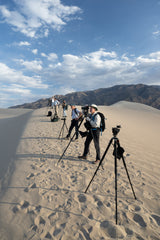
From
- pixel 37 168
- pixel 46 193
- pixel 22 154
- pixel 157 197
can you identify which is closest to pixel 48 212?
pixel 46 193

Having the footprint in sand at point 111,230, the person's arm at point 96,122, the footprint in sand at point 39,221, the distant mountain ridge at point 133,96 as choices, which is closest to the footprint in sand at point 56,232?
the footprint in sand at point 39,221

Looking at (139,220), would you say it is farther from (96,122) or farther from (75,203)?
(96,122)

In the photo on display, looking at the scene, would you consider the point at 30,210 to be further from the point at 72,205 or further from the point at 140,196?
the point at 140,196

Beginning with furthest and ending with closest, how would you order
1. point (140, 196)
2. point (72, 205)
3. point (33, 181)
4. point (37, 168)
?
point (37, 168), point (33, 181), point (140, 196), point (72, 205)

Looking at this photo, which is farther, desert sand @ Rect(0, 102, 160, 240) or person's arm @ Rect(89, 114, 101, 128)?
person's arm @ Rect(89, 114, 101, 128)

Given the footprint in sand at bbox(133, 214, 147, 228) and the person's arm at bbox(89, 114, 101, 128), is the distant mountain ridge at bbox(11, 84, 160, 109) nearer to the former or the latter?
the person's arm at bbox(89, 114, 101, 128)

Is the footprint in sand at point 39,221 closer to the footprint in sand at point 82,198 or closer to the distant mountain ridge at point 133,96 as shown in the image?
the footprint in sand at point 82,198

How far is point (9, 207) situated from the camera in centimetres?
334

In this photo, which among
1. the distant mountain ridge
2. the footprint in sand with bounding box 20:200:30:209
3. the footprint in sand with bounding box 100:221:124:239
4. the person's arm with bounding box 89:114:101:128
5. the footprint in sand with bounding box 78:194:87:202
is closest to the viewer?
the footprint in sand with bounding box 100:221:124:239

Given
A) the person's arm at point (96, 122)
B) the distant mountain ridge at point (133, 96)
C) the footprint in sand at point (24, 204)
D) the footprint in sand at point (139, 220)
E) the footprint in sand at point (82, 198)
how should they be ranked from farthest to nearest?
the distant mountain ridge at point (133, 96) < the person's arm at point (96, 122) < the footprint in sand at point (82, 198) < the footprint in sand at point (24, 204) < the footprint in sand at point (139, 220)

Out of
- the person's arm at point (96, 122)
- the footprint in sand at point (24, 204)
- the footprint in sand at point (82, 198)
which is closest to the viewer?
the footprint in sand at point (24, 204)

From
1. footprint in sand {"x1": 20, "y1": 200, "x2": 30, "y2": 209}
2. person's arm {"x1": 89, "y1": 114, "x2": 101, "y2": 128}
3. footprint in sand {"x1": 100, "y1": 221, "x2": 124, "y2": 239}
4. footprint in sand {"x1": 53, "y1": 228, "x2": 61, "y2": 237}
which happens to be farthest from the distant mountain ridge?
footprint in sand {"x1": 53, "y1": 228, "x2": 61, "y2": 237}

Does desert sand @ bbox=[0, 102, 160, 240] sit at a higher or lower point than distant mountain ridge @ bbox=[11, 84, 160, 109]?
lower

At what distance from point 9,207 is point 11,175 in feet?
5.68
